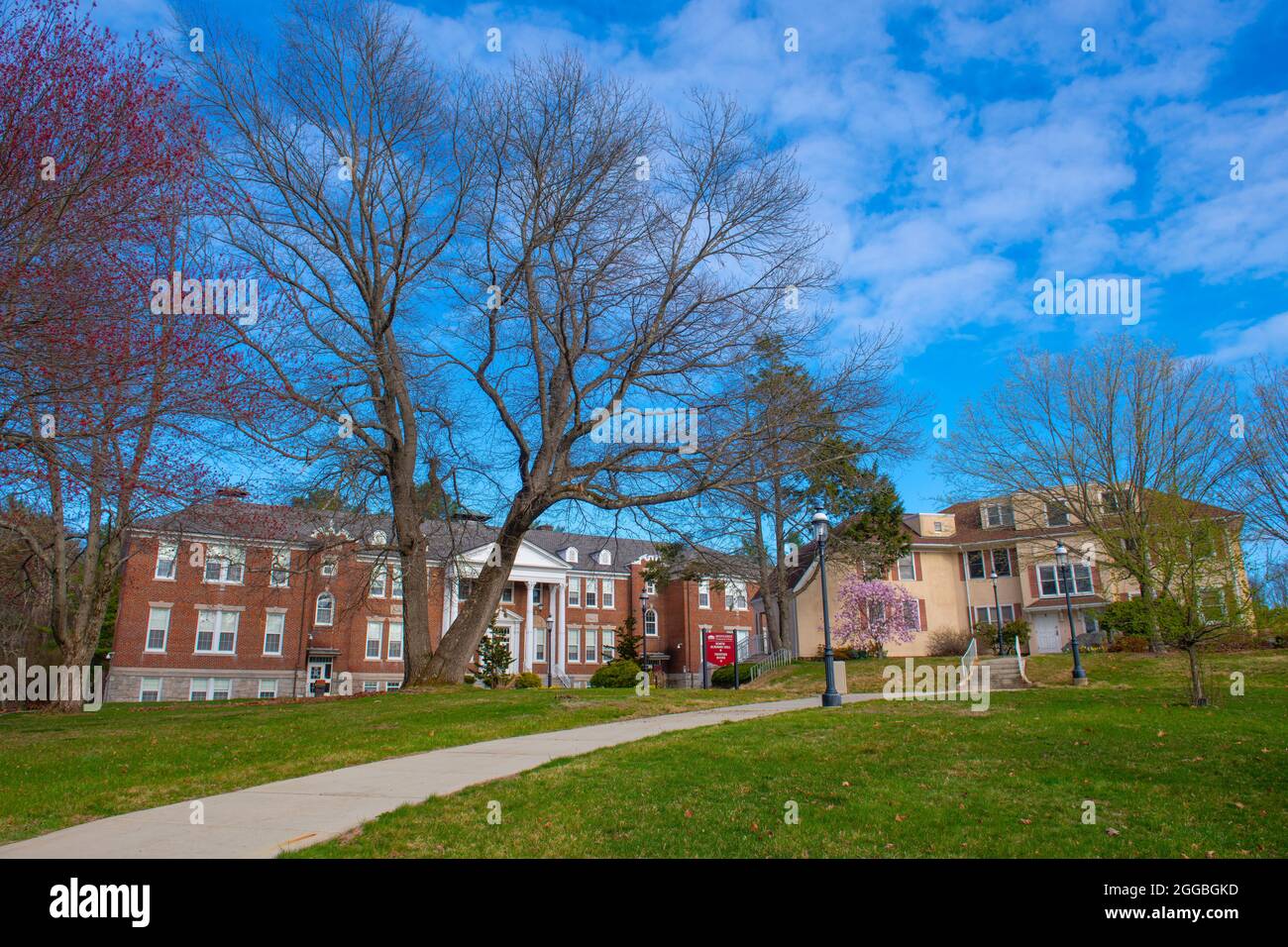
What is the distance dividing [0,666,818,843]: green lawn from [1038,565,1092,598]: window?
2345 cm

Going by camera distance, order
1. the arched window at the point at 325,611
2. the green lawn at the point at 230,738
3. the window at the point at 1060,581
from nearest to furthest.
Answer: the green lawn at the point at 230,738 → the window at the point at 1060,581 → the arched window at the point at 325,611

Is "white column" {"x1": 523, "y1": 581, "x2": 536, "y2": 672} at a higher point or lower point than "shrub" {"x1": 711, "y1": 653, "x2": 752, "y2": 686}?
higher

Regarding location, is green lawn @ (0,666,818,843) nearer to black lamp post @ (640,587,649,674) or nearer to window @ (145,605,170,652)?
black lamp post @ (640,587,649,674)

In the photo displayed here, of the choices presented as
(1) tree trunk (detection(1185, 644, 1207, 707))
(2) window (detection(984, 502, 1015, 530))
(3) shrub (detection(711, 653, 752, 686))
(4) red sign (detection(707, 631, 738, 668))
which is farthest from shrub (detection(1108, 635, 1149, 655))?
(4) red sign (detection(707, 631, 738, 668))

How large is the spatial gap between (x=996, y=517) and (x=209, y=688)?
3971cm

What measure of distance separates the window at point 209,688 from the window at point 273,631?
2.34 metres

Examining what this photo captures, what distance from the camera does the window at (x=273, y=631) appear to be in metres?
42.3

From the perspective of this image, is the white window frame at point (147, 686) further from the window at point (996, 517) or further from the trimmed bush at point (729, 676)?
the window at point (996, 517)

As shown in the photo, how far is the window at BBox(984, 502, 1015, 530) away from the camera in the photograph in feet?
134

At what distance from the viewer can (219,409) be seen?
38.0ft

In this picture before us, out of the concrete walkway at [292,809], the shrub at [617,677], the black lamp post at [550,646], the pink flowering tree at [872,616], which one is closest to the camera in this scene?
the concrete walkway at [292,809]

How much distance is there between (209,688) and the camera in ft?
133

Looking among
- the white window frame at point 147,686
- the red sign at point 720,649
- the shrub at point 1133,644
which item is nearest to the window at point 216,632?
the white window frame at point 147,686

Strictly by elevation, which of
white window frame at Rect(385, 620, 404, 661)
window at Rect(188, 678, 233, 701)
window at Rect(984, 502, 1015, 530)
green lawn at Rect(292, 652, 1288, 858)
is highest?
window at Rect(984, 502, 1015, 530)
